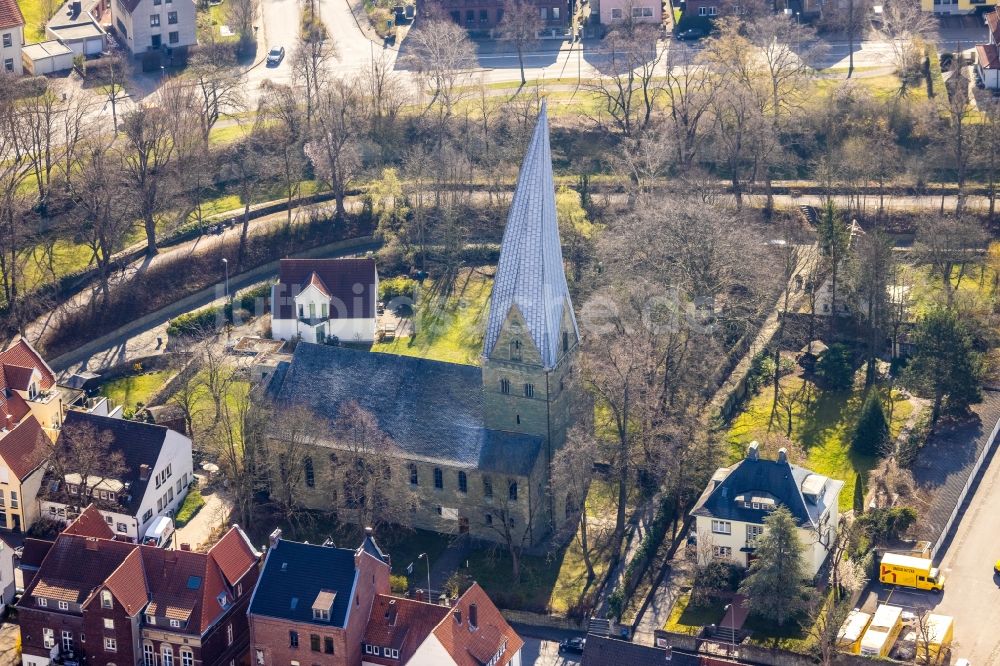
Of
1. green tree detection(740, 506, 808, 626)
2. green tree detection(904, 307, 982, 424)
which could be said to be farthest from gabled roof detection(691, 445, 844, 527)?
green tree detection(904, 307, 982, 424)

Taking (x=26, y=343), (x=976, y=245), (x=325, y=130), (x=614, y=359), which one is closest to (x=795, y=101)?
(x=976, y=245)

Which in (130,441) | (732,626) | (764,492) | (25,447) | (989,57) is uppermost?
(989,57)

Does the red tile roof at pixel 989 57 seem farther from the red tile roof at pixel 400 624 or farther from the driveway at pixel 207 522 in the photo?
the red tile roof at pixel 400 624

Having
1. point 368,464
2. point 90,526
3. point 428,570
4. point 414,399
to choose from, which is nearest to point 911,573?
point 428,570

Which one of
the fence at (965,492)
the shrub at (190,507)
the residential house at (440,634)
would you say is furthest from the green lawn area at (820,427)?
the shrub at (190,507)

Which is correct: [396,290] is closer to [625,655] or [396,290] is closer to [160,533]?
[160,533]

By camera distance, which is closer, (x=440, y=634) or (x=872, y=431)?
(x=440, y=634)
